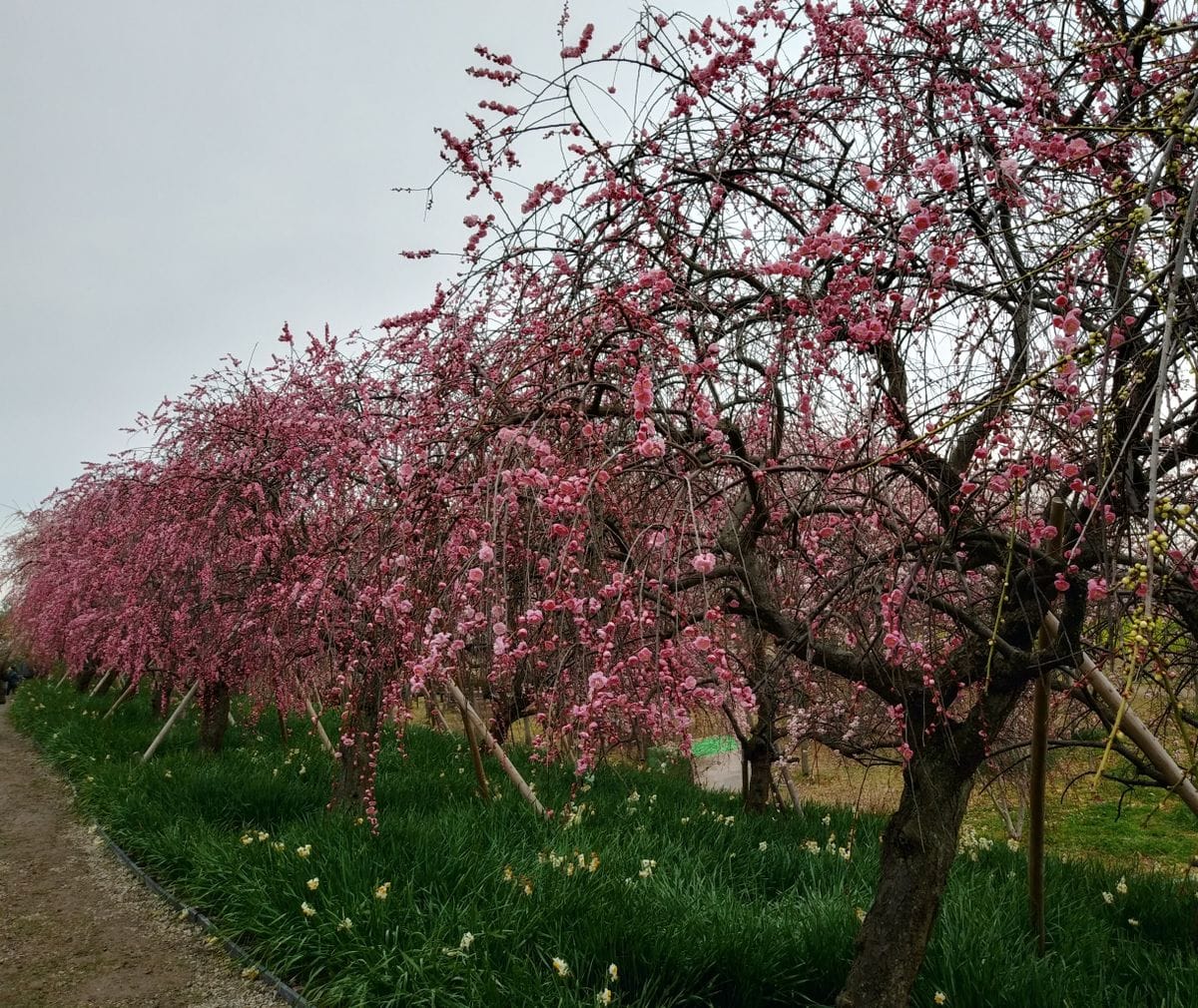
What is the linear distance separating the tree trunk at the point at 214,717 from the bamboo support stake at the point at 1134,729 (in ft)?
32.1

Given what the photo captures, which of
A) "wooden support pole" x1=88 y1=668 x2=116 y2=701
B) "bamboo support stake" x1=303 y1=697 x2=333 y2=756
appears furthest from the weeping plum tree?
"wooden support pole" x1=88 y1=668 x2=116 y2=701

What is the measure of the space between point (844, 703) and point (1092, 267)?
5113mm

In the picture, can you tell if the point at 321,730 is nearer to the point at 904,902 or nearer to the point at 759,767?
the point at 759,767

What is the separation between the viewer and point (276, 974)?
4.68m

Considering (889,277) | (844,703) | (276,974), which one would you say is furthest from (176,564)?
(889,277)

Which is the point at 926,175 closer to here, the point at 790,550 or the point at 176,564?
the point at 790,550

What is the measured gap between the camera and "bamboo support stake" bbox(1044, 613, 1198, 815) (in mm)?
3178

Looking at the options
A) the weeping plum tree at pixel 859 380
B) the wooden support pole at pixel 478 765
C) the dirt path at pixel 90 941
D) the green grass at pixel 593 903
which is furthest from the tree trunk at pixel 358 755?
the weeping plum tree at pixel 859 380

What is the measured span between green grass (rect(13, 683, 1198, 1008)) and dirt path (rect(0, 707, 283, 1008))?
0.24 metres

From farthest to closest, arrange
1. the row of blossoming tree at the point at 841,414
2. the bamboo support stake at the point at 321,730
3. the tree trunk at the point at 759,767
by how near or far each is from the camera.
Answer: the bamboo support stake at the point at 321,730 < the tree trunk at the point at 759,767 < the row of blossoming tree at the point at 841,414

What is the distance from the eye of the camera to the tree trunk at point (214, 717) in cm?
1040

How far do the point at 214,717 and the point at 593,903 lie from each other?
775 cm

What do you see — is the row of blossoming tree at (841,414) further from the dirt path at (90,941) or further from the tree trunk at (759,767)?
the tree trunk at (759,767)

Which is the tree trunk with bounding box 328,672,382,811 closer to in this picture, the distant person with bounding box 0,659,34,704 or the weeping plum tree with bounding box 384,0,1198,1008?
the weeping plum tree with bounding box 384,0,1198,1008
